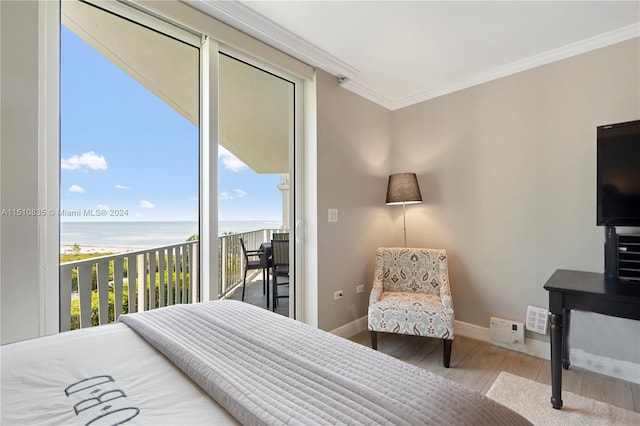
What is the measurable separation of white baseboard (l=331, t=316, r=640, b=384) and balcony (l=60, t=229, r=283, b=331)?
1484mm

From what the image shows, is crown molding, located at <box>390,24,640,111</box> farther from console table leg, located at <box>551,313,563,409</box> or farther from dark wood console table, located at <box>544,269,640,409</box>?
console table leg, located at <box>551,313,563,409</box>

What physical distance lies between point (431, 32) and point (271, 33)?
46.5 inches

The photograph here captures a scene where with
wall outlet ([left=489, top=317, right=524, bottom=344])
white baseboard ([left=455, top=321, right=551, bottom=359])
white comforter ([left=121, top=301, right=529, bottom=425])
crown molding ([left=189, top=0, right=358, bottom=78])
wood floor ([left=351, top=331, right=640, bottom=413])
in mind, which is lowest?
wood floor ([left=351, top=331, right=640, bottom=413])

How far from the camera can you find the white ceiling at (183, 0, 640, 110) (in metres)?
1.85

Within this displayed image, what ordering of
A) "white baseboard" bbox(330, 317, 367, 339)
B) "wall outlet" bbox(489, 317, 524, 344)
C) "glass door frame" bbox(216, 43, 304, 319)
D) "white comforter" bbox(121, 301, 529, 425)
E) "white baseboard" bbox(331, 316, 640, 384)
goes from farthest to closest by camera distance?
"white baseboard" bbox(330, 317, 367, 339)
"glass door frame" bbox(216, 43, 304, 319)
"wall outlet" bbox(489, 317, 524, 344)
"white baseboard" bbox(331, 316, 640, 384)
"white comforter" bbox(121, 301, 529, 425)

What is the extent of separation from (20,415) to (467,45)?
303 centimetres

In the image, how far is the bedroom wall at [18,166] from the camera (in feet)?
4.01

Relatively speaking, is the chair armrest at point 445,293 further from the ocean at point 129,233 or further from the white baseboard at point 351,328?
the ocean at point 129,233

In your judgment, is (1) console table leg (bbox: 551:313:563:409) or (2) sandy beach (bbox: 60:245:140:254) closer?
(2) sandy beach (bbox: 60:245:140:254)

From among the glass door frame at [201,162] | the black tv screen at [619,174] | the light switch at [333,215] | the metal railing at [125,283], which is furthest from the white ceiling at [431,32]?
the metal railing at [125,283]

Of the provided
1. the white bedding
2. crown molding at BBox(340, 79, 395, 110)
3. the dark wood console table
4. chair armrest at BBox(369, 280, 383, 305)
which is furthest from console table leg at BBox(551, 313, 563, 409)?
crown molding at BBox(340, 79, 395, 110)

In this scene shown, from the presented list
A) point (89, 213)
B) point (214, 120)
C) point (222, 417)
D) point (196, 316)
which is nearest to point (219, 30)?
point (214, 120)

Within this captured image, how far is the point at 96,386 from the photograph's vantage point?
73 centimetres

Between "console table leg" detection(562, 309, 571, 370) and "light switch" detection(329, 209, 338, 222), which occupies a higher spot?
"light switch" detection(329, 209, 338, 222)
